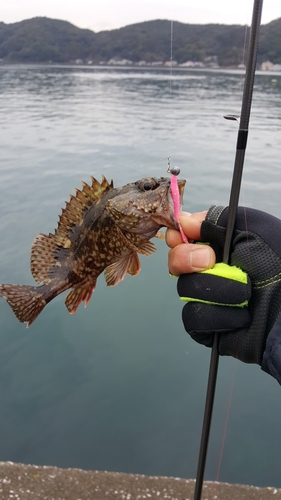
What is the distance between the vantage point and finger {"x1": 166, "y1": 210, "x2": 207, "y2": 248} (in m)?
2.09

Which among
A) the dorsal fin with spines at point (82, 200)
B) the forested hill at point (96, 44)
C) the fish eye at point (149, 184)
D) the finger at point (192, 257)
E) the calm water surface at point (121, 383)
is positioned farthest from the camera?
the forested hill at point (96, 44)

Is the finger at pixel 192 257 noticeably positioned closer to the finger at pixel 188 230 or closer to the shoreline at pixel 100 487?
the finger at pixel 188 230

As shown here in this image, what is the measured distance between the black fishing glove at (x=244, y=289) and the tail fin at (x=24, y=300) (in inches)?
38.6

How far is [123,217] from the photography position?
2.26m

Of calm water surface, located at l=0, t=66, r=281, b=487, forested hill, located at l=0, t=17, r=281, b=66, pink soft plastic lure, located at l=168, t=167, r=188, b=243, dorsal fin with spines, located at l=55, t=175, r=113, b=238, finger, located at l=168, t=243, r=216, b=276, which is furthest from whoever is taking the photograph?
forested hill, located at l=0, t=17, r=281, b=66

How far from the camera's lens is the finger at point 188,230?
2090 mm

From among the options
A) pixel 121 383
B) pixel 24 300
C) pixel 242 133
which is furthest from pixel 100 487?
pixel 242 133

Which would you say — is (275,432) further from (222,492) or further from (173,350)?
(173,350)

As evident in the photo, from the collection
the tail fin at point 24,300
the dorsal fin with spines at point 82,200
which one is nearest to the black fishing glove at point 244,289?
the dorsal fin with spines at point 82,200

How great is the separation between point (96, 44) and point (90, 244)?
309ft

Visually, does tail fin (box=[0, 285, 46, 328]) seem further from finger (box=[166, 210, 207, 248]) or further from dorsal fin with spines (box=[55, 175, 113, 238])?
finger (box=[166, 210, 207, 248])

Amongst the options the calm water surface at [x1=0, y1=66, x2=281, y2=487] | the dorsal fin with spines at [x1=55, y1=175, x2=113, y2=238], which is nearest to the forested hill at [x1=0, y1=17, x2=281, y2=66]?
the calm water surface at [x1=0, y1=66, x2=281, y2=487]

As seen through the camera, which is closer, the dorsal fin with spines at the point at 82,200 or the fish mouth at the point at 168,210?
the fish mouth at the point at 168,210

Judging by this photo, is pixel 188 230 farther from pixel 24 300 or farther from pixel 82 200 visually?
pixel 24 300
